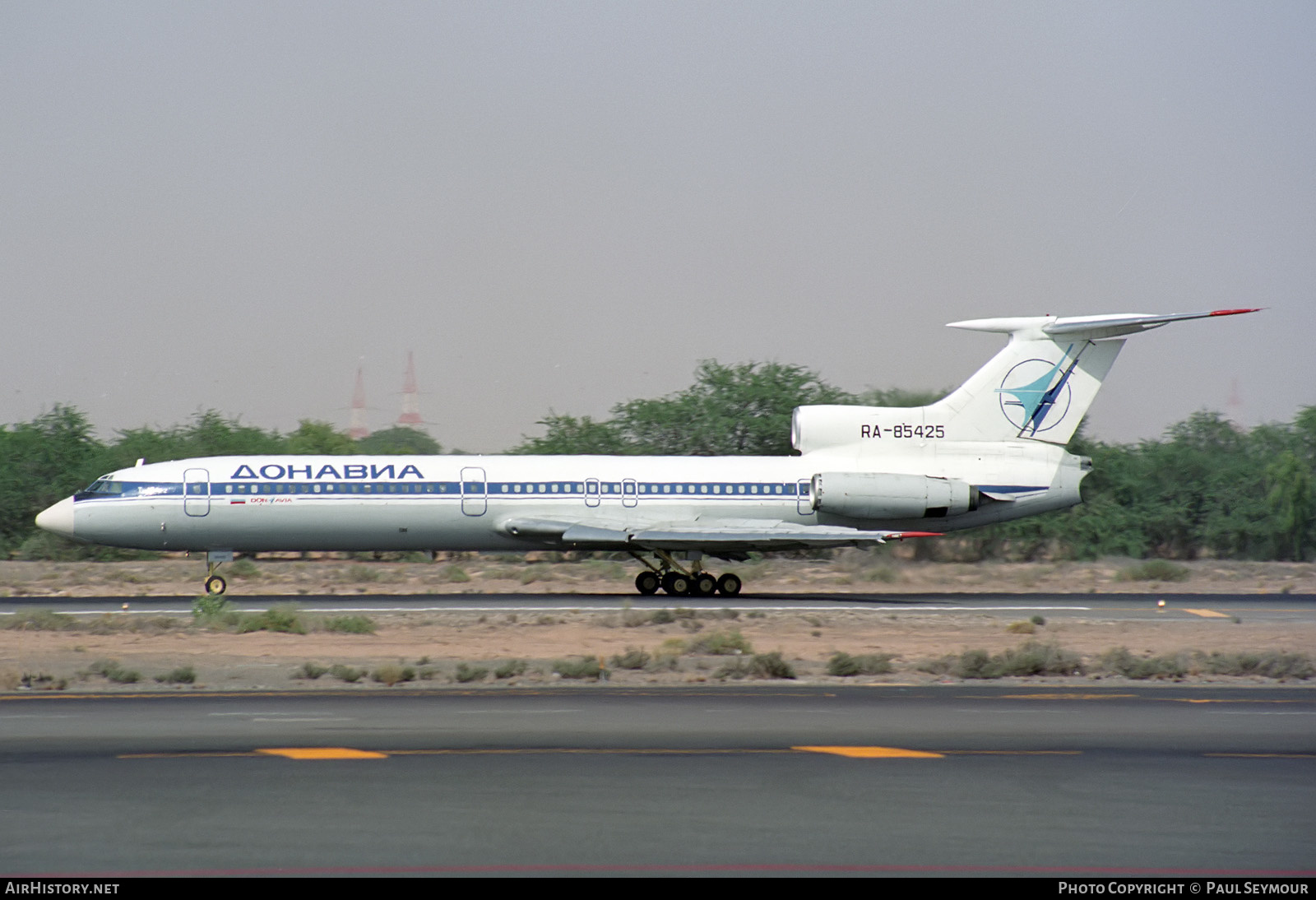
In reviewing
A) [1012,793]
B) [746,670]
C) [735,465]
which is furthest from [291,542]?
[1012,793]

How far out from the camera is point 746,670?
64.8ft

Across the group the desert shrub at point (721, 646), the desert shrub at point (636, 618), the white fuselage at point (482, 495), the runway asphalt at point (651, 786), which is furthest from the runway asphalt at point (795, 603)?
the runway asphalt at point (651, 786)

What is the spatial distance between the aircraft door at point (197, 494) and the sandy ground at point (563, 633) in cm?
301

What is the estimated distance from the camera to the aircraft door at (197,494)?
33.2 m

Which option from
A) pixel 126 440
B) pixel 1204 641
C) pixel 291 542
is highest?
pixel 126 440

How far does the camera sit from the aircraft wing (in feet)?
108

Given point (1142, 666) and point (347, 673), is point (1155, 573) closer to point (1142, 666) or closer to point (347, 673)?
point (1142, 666)

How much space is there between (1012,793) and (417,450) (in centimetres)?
5888

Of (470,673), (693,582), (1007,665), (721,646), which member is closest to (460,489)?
(693,582)

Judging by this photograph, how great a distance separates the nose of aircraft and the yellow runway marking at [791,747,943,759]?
994 inches

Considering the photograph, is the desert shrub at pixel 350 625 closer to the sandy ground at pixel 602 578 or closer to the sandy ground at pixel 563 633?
the sandy ground at pixel 563 633

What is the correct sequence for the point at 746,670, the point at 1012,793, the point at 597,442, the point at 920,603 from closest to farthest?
the point at 1012,793
the point at 746,670
the point at 920,603
the point at 597,442
